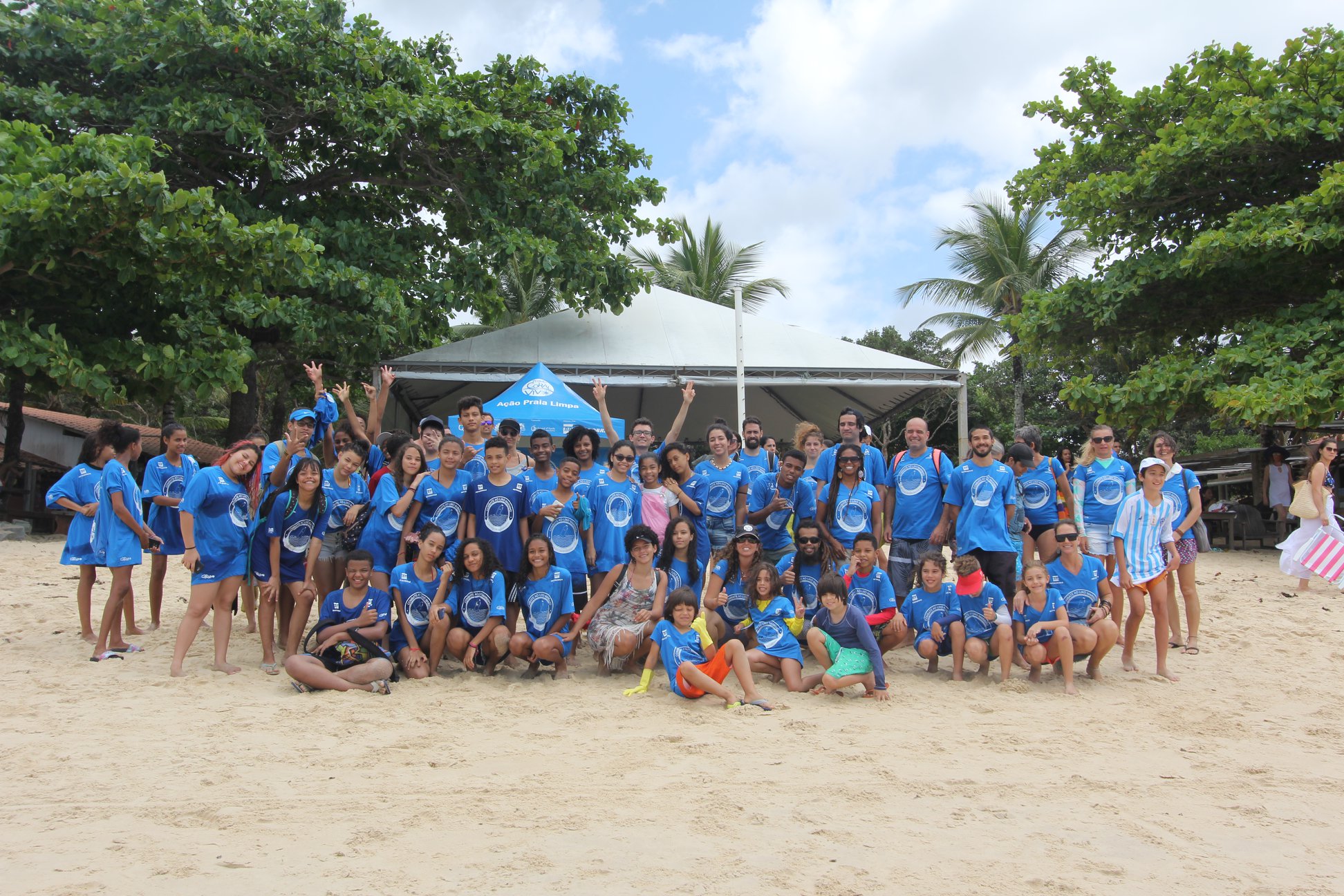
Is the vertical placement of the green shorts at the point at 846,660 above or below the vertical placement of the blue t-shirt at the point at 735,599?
below

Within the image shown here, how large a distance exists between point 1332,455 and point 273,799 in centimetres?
878

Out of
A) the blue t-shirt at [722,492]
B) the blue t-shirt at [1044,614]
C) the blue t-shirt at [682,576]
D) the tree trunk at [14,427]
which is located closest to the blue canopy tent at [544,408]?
A: the blue t-shirt at [722,492]

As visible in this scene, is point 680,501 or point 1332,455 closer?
point 680,501

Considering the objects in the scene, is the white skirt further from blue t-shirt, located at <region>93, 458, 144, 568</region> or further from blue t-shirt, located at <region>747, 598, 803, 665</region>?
blue t-shirt, located at <region>93, 458, 144, 568</region>

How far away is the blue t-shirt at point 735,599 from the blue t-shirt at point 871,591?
2.10 ft

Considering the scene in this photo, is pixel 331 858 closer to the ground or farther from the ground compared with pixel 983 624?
closer to the ground

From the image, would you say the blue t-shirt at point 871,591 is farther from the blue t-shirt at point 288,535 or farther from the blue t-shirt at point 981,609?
the blue t-shirt at point 288,535

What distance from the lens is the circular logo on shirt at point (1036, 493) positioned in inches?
253

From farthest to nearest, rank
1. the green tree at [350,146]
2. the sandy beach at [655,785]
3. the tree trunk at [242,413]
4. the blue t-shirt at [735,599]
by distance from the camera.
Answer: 1. the tree trunk at [242,413]
2. the green tree at [350,146]
3. the blue t-shirt at [735,599]
4. the sandy beach at [655,785]

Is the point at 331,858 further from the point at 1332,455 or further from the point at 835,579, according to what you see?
the point at 1332,455

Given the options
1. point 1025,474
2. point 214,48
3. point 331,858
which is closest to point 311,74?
point 214,48

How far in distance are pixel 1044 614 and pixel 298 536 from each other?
438 cm

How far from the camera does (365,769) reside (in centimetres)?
381

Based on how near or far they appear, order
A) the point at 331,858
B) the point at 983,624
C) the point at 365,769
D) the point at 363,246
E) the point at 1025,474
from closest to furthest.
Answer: the point at 331,858 < the point at 365,769 < the point at 983,624 < the point at 1025,474 < the point at 363,246
